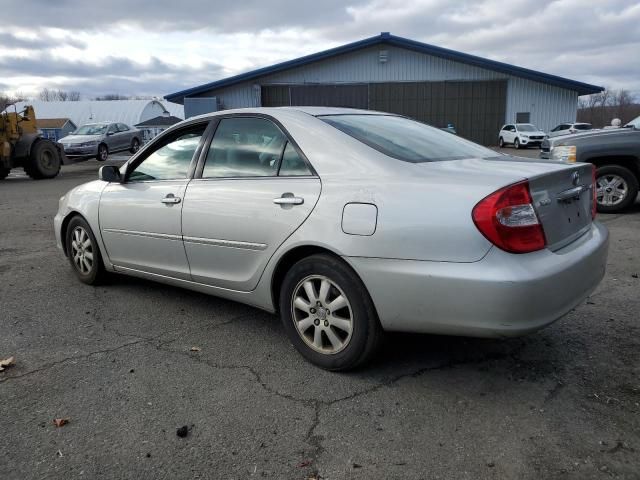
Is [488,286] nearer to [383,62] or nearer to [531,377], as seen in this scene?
[531,377]

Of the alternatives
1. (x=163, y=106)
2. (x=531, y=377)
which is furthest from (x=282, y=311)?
(x=163, y=106)

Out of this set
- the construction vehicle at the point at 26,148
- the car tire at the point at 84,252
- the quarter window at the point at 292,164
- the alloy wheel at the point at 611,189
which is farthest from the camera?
the construction vehicle at the point at 26,148

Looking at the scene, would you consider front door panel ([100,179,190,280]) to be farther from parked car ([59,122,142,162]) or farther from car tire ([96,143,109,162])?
car tire ([96,143,109,162])

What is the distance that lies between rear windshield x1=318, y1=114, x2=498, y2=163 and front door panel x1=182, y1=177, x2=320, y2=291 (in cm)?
45

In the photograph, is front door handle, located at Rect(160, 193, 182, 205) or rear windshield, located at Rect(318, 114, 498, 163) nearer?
rear windshield, located at Rect(318, 114, 498, 163)

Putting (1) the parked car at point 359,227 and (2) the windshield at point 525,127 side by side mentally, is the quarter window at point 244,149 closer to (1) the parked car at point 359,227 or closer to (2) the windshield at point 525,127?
(1) the parked car at point 359,227

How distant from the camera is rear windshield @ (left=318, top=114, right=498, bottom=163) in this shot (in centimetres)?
321

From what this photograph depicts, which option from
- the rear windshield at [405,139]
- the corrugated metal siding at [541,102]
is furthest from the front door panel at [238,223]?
the corrugated metal siding at [541,102]

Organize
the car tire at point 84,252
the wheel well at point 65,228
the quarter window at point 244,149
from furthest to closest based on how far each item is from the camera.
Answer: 1. the wheel well at point 65,228
2. the car tire at point 84,252
3. the quarter window at point 244,149

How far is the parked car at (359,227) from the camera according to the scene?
2.62m

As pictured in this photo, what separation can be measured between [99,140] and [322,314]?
924 inches

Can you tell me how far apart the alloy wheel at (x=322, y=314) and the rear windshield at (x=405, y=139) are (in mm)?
844

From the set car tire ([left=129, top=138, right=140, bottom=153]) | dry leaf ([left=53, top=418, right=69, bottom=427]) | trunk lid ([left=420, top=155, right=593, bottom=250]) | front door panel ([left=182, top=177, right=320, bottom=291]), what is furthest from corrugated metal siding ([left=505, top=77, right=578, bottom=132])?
dry leaf ([left=53, top=418, right=69, bottom=427])

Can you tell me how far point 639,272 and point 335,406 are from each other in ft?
12.0
